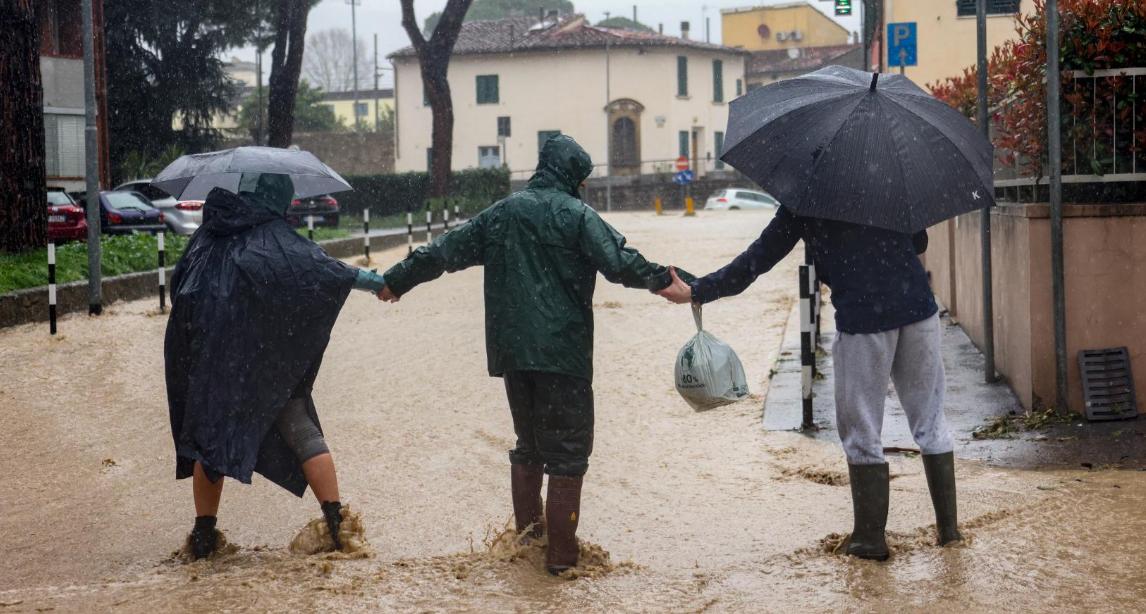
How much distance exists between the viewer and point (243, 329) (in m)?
5.77

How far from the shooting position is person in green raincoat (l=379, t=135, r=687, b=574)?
5418 mm

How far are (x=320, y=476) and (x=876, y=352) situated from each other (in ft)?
7.58

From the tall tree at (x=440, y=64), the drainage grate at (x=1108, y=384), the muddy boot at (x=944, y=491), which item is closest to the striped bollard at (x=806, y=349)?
the drainage grate at (x=1108, y=384)

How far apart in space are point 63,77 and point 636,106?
4085 centimetres

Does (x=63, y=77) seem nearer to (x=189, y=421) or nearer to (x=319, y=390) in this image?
(x=319, y=390)

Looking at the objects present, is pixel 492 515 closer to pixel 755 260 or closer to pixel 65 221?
pixel 755 260

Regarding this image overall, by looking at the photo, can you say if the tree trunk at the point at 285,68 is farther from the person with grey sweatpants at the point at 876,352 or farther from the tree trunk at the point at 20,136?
the person with grey sweatpants at the point at 876,352

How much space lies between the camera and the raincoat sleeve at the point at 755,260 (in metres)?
5.73

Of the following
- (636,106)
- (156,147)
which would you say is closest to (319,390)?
(156,147)

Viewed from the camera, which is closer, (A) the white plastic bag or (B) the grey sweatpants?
(B) the grey sweatpants

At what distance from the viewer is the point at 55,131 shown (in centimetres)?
3266

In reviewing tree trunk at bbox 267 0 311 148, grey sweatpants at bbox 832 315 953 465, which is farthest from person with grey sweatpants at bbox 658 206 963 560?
tree trunk at bbox 267 0 311 148

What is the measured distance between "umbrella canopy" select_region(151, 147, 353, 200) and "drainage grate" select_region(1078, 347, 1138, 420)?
4523 mm

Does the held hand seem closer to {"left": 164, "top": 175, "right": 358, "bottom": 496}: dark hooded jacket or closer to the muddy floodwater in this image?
the muddy floodwater
